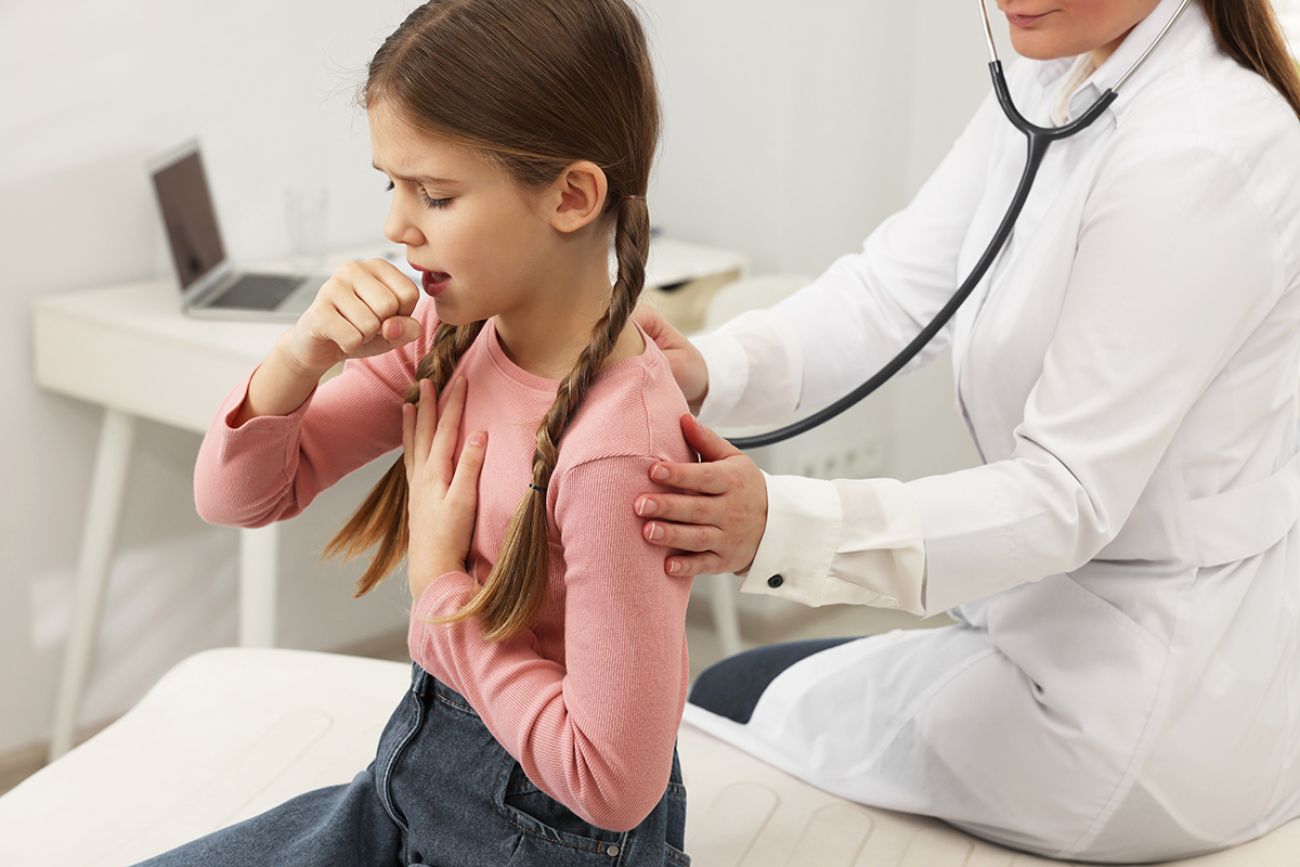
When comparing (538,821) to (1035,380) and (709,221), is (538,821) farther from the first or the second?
(709,221)

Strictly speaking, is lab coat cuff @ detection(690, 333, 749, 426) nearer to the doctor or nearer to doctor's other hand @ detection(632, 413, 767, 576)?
the doctor

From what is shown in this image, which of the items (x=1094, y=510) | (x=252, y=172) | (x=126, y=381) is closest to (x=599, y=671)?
(x=1094, y=510)

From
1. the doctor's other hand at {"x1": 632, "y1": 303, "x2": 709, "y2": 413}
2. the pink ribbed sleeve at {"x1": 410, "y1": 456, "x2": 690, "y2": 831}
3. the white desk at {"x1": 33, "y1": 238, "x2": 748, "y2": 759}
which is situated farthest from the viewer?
the white desk at {"x1": 33, "y1": 238, "x2": 748, "y2": 759}

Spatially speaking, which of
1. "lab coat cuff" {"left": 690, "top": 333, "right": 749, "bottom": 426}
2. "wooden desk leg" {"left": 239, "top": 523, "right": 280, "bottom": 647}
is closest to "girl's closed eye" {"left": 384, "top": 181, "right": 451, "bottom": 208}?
"lab coat cuff" {"left": 690, "top": 333, "right": 749, "bottom": 426}

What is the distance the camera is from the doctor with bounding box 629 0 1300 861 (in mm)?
1017

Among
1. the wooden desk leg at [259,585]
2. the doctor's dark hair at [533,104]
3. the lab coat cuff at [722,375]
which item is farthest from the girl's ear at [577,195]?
the wooden desk leg at [259,585]

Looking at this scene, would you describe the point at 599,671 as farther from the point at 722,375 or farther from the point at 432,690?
the point at 722,375

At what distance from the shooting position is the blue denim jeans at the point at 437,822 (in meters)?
0.91

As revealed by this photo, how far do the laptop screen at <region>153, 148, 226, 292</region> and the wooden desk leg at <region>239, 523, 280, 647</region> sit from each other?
1.31 ft

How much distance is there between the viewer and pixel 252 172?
2.33 metres

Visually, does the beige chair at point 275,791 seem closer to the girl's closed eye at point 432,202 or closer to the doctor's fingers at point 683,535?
the doctor's fingers at point 683,535

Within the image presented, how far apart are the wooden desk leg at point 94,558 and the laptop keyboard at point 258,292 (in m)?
0.23

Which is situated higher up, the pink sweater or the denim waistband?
the pink sweater

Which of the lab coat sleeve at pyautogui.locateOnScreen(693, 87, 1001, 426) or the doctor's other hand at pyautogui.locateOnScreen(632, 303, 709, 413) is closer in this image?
the doctor's other hand at pyautogui.locateOnScreen(632, 303, 709, 413)
